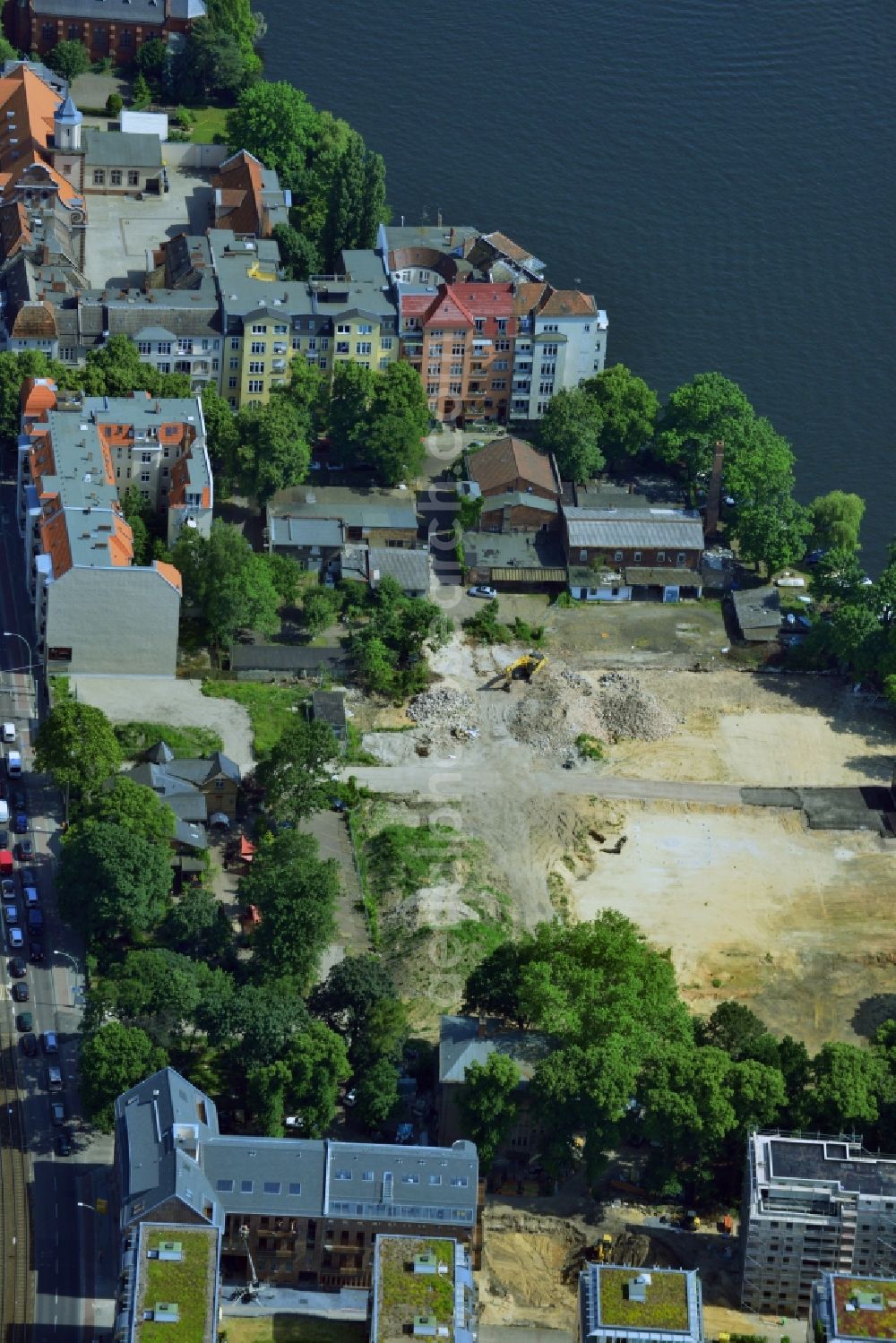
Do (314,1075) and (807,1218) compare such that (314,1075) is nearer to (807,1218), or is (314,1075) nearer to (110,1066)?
(110,1066)

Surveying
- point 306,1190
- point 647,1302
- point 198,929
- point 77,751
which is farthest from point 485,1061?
point 77,751

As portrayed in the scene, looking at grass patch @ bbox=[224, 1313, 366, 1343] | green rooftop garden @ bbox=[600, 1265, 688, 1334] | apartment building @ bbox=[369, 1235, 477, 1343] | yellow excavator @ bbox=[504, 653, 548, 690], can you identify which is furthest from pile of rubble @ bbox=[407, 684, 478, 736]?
green rooftop garden @ bbox=[600, 1265, 688, 1334]

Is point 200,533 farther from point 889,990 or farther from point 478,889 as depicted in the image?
point 889,990

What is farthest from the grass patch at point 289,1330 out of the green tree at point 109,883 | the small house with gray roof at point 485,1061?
the green tree at point 109,883

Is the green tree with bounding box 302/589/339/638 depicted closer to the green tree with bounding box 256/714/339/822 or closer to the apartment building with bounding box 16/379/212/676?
the apartment building with bounding box 16/379/212/676

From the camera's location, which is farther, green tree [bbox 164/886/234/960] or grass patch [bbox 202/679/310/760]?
grass patch [bbox 202/679/310/760]

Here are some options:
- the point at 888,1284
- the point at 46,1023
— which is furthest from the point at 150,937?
the point at 888,1284

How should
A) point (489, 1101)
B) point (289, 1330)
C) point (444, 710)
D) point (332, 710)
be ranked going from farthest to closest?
point (444, 710) → point (332, 710) → point (489, 1101) → point (289, 1330)
